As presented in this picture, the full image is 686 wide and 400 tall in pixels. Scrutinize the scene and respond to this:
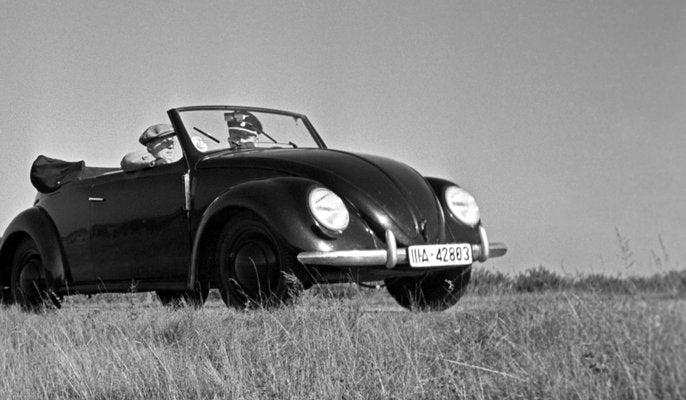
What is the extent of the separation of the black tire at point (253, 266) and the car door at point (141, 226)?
679mm

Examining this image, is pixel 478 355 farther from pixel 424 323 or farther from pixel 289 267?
pixel 289 267

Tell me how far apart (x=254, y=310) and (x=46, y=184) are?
386 centimetres

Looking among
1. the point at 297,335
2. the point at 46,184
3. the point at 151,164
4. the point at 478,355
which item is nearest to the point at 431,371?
the point at 478,355

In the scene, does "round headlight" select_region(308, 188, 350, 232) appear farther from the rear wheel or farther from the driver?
the rear wheel

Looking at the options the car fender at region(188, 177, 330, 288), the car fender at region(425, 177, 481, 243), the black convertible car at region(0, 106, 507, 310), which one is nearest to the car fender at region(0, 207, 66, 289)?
the black convertible car at region(0, 106, 507, 310)

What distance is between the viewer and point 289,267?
5660 mm

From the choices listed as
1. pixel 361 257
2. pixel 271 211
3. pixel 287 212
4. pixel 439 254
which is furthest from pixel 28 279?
pixel 439 254

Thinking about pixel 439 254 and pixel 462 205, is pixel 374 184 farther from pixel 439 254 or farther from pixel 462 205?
pixel 462 205

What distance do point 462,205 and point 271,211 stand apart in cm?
156

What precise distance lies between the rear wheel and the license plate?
400 centimetres

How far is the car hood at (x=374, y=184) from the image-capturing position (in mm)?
5961

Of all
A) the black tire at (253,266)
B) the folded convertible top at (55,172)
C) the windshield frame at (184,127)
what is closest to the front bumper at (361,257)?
the black tire at (253,266)

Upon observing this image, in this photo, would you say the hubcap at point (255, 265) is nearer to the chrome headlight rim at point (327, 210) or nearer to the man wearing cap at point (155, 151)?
the chrome headlight rim at point (327, 210)

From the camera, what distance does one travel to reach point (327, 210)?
5766mm
